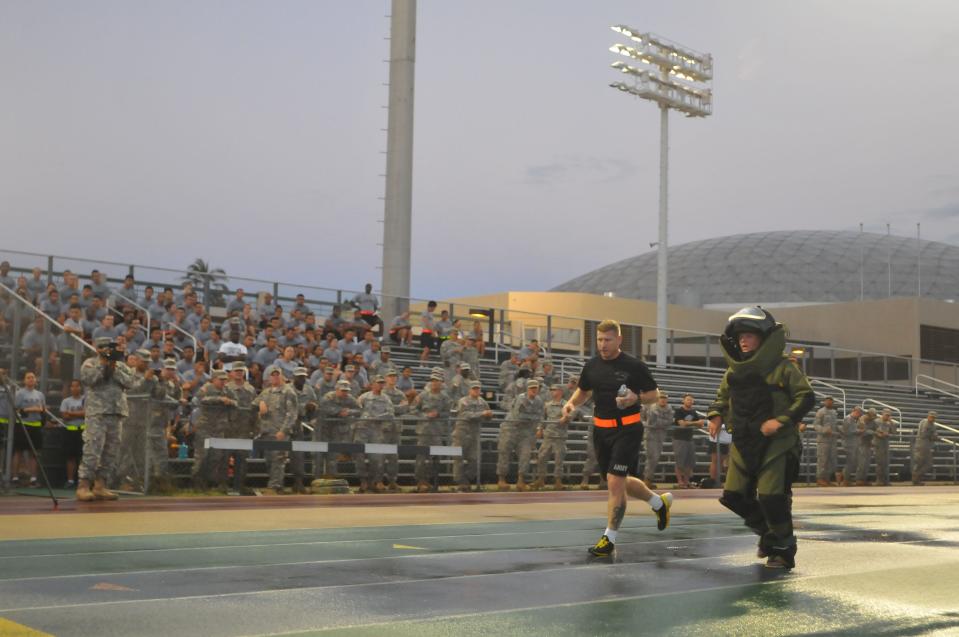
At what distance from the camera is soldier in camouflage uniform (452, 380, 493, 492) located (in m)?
21.5

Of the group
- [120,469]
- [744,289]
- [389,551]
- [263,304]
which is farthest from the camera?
[744,289]

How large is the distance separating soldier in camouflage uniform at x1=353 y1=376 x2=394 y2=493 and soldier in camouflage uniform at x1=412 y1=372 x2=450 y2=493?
0.83 m

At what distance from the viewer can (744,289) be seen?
88.8 m

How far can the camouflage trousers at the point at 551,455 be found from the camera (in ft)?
75.4

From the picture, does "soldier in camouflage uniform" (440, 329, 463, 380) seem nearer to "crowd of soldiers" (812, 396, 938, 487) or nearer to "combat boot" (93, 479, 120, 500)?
"crowd of soldiers" (812, 396, 938, 487)

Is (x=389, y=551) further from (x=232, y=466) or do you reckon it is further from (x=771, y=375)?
(x=232, y=466)

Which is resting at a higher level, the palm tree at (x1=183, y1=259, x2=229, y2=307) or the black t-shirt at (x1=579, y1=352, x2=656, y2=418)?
the palm tree at (x1=183, y1=259, x2=229, y2=307)

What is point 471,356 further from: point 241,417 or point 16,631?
point 16,631

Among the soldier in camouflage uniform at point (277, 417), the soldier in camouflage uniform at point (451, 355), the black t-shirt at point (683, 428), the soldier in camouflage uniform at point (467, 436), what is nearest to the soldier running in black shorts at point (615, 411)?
the soldier in camouflage uniform at point (277, 417)

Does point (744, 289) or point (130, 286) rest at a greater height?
point (744, 289)

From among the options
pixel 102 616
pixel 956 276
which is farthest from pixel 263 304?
pixel 956 276

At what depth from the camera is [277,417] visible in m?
18.4

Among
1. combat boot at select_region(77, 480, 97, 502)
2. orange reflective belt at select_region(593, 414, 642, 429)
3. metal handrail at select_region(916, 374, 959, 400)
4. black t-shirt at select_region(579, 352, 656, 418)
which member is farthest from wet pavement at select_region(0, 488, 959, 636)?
metal handrail at select_region(916, 374, 959, 400)

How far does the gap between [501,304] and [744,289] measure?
3669 cm
